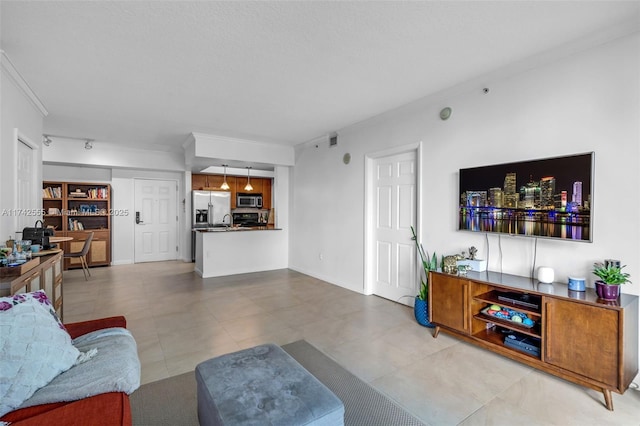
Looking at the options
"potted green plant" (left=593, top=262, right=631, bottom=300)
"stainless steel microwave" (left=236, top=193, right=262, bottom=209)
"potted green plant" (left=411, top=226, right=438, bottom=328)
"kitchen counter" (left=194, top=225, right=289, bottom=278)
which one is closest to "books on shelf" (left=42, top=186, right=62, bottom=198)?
"kitchen counter" (left=194, top=225, right=289, bottom=278)

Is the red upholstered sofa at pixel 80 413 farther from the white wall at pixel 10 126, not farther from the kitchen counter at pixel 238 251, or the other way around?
the kitchen counter at pixel 238 251

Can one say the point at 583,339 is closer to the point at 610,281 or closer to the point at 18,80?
the point at 610,281

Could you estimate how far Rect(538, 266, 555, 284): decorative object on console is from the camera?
8.15ft

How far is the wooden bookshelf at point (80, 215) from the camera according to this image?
21.1ft

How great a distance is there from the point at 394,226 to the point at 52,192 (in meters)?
7.00

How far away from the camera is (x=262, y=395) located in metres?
1.44

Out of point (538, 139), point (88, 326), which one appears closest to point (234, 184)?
point (88, 326)

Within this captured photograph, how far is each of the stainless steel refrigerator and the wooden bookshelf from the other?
5.79 ft

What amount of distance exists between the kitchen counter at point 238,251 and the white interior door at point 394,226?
264 centimetres

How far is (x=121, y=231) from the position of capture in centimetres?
709

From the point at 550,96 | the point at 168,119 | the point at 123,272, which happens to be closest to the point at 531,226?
the point at 550,96

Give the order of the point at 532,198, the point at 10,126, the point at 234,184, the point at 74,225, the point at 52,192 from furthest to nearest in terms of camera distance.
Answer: the point at 234,184 < the point at 74,225 < the point at 52,192 < the point at 10,126 < the point at 532,198

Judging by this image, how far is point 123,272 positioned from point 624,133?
24.7 feet

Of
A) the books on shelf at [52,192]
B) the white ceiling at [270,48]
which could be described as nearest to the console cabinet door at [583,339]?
the white ceiling at [270,48]
